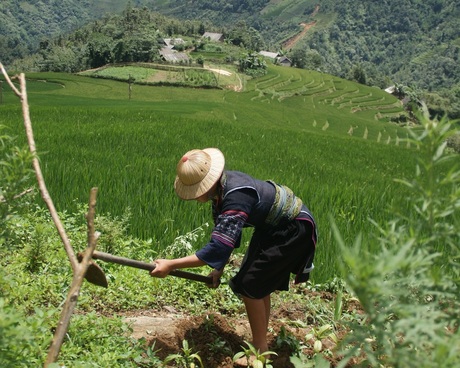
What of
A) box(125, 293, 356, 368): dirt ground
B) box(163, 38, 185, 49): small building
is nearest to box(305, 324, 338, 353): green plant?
box(125, 293, 356, 368): dirt ground

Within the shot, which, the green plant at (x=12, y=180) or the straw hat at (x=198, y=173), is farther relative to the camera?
the straw hat at (x=198, y=173)

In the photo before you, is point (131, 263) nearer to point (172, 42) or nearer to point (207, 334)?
point (207, 334)

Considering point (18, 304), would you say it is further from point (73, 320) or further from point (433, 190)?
point (433, 190)

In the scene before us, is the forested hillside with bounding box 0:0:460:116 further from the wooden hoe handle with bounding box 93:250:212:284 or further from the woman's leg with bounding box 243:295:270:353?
the wooden hoe handle with bounding box 93:250:212:284

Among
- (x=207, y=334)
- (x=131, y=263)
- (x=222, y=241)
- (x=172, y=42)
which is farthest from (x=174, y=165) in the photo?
(x=172, y=42)

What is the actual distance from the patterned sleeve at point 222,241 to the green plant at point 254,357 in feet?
1.33

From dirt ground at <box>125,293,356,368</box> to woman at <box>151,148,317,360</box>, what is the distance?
6.6 inches

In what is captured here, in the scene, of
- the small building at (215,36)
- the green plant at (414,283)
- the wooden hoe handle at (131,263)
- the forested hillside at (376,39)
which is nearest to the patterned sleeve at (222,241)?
the wooden hoe handle at (131,263)

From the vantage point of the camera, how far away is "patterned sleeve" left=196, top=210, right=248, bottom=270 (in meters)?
2.32

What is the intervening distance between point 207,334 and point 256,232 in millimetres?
577

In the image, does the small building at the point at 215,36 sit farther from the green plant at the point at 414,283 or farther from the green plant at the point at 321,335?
the green plant at the point at 414,283

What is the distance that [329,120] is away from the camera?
37.6m

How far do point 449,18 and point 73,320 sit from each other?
19387 centimetres

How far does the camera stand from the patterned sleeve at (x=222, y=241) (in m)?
2.32
